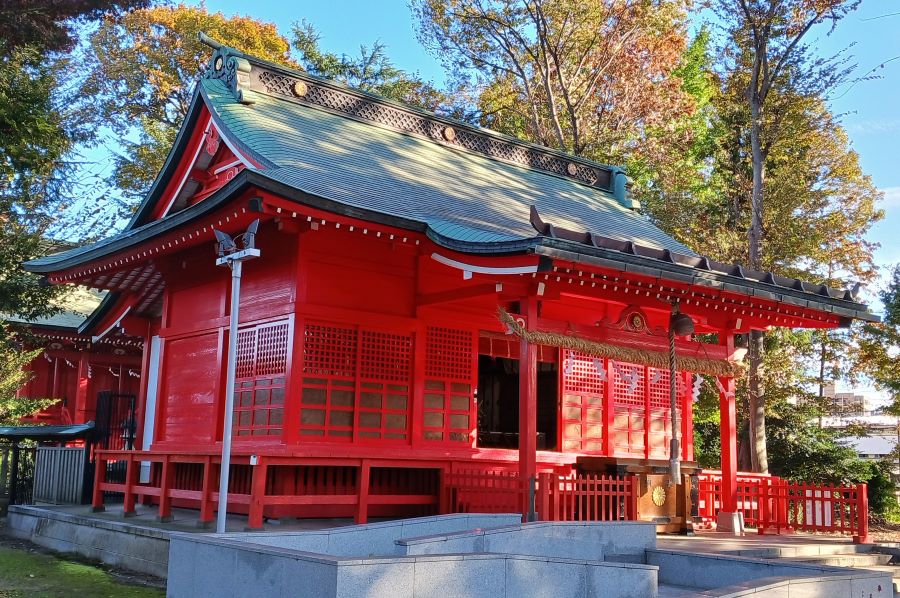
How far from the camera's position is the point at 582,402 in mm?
14656

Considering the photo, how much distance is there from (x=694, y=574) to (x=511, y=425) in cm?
986

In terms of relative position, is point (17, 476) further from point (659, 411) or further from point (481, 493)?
point (659, 411)

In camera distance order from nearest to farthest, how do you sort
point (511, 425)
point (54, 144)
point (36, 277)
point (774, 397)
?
1. point (54, 144)
2. point (36, 277)
3. point (511, 425)
4. point (774, 397)

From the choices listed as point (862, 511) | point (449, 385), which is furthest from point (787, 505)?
point (449, 385)

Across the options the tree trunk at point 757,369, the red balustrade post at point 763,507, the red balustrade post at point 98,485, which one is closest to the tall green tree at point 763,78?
the tree trunk at point 757,369

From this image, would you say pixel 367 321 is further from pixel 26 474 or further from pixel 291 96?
pixel 26 474

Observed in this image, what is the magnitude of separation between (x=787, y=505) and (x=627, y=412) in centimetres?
308

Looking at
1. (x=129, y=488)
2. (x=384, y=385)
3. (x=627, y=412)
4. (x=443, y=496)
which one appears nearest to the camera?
(x=443, y=496)

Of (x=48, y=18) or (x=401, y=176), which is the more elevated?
(x=48, y=18)

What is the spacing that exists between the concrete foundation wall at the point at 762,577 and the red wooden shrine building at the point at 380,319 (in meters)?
1.41

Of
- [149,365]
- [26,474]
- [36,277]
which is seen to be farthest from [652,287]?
[36,277]

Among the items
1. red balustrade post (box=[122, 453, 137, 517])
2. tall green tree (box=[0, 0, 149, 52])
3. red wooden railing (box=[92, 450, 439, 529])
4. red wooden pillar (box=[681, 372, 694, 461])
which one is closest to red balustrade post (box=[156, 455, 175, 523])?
red wooden railing (box=[92, 450, 439, 529])

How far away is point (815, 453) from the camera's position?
2492 centimetres

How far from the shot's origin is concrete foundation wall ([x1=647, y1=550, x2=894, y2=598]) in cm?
733
